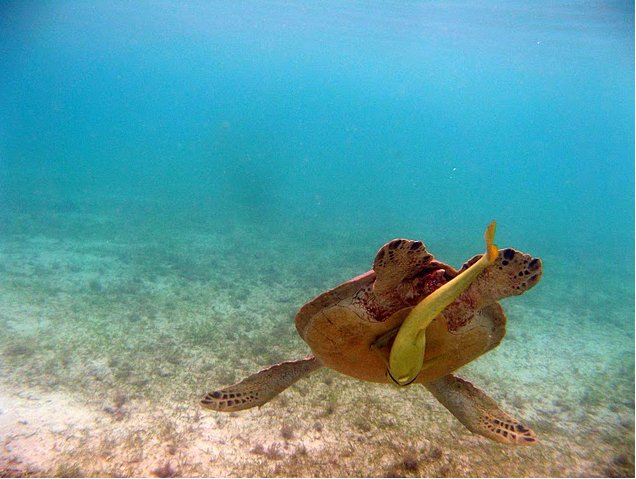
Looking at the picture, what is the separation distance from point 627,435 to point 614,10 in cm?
1830

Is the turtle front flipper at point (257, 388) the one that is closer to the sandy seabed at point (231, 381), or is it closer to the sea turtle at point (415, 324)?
the sea turtle at point (415, 324)

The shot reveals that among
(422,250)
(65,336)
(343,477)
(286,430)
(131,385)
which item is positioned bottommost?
(343,477)

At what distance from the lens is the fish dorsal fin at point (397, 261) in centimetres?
193

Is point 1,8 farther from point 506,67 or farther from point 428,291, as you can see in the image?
point 506,67

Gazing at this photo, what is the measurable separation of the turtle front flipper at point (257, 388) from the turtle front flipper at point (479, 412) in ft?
4.22

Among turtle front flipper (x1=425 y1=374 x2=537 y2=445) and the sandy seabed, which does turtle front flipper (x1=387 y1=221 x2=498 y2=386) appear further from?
the sandy seabed

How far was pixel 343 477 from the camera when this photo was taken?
10.5ft

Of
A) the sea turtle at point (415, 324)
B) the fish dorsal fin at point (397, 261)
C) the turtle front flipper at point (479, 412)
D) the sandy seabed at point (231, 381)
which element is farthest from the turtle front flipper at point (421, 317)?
the sandy seabed at point (231, 381)

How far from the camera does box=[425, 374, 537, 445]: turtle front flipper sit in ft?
10.2

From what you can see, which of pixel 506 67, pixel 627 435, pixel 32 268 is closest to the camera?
pixel 627 435

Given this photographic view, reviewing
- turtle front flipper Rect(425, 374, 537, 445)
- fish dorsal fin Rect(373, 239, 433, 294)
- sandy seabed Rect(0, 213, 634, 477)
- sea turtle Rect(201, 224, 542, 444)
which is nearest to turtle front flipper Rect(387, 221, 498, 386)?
sea turtle Rect(201, 224, 542, 444)

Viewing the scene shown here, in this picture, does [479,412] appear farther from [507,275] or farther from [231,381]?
[231,381]

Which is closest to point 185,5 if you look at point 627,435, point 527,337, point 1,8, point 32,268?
point 1,8

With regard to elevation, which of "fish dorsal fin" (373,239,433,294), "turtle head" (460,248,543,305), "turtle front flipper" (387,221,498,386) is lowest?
"turtle front flipper" (387,221,498,386)
